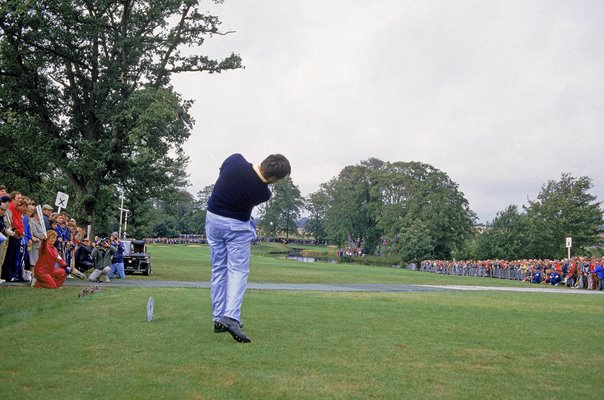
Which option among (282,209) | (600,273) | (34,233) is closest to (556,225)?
(600,273)

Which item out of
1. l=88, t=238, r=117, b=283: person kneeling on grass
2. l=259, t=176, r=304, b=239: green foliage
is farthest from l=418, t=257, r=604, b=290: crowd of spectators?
l=259, t=176, r=304, b=239: green foliage

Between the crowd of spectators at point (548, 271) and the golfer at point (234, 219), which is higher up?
the golfer at point (234, 219)

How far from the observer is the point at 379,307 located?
460 inches

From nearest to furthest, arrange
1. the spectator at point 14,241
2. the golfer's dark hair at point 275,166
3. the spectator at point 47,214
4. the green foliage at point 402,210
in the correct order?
the golfer's dark hair at point 275,166 → the spectator at point 14,241 → the spectator at point 47,214 → the green foliage at point 402,210

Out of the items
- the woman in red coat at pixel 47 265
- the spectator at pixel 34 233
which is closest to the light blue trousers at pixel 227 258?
the woman in red coat at pixel 47 265

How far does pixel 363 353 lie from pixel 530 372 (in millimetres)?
1619

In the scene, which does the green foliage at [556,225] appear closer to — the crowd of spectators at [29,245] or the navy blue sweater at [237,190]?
the crowd of spectators at [29,245]

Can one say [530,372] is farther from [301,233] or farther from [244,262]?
[301,233]

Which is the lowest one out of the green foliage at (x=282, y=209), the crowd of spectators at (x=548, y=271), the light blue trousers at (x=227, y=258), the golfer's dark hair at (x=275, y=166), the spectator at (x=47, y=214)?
the crowd of spectators at (x=548, y=271)

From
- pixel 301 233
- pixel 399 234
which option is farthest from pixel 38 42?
pixel 301 233

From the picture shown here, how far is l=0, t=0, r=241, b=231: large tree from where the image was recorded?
3216 centimetres

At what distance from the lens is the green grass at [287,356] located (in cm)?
463

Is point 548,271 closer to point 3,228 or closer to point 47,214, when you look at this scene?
point 47,214

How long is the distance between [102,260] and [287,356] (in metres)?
15.2
